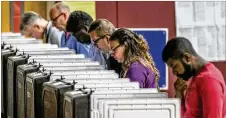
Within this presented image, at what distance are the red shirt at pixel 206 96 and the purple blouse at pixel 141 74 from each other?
202 millimetres

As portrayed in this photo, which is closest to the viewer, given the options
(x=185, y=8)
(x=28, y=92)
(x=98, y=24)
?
(x=28, y=92)

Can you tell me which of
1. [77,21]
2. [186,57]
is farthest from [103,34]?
[186,57]

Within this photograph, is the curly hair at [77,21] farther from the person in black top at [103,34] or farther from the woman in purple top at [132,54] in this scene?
the woman in purple top at [132,54]

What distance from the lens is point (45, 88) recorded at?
289 centimetres

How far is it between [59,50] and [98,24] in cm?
55

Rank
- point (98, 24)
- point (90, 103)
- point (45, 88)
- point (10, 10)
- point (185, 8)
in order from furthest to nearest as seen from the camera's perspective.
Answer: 1. point (10, 10)
2. point (185, 8)
3. point (98, 24)
4. point (45, 88)
5. point (90, 103)

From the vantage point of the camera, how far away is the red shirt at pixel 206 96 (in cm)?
365

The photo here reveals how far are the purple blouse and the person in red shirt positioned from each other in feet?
0.38

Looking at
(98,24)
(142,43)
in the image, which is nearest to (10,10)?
(98,24)

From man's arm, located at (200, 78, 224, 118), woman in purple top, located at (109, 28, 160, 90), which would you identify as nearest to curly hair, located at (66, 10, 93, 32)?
woman in purple top, located at (109, 28, 160, 90)

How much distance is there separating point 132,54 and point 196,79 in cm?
39

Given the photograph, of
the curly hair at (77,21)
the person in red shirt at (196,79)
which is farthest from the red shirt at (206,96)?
the curly hair at (77,21)

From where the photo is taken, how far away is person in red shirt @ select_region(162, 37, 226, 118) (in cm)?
367

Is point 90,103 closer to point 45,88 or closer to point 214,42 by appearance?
point 45,88
